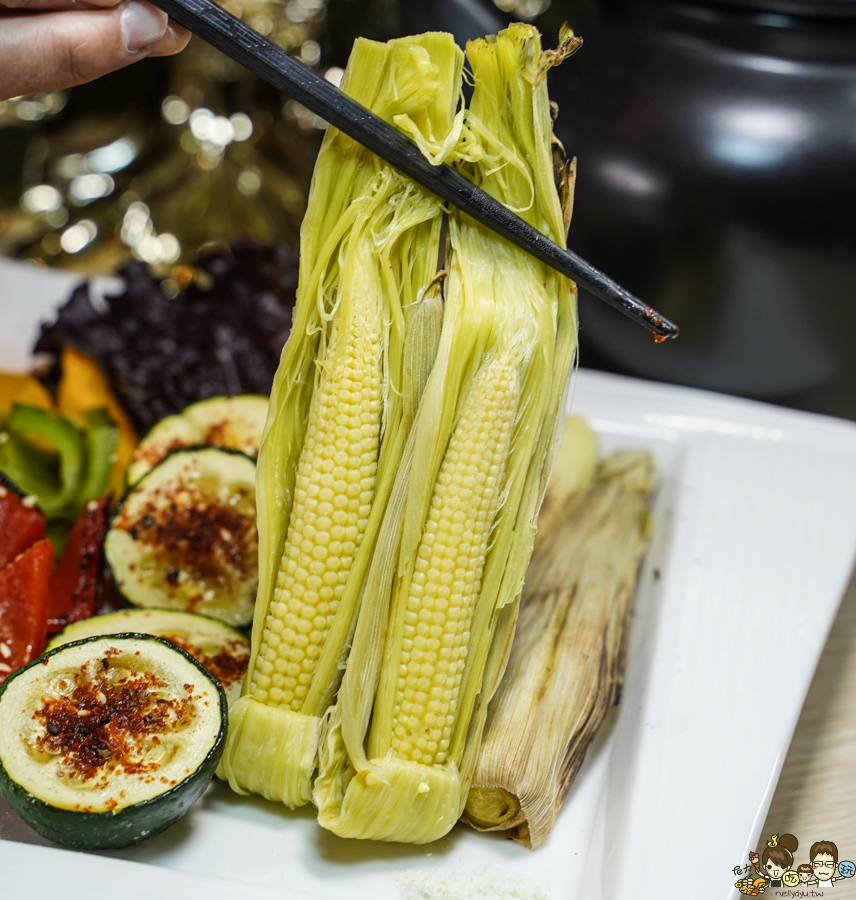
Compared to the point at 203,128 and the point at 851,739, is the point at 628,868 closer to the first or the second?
the point at 851,739

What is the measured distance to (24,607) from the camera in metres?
2.01

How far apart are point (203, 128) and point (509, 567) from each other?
3.22 m

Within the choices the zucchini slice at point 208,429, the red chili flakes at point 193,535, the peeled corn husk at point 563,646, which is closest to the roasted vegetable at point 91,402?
the zucchini slice at point 208,429

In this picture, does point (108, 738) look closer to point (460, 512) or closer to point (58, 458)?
point (460, 512)

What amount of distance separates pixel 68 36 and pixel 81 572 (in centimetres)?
126

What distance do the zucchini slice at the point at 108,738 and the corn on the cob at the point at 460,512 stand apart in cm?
26

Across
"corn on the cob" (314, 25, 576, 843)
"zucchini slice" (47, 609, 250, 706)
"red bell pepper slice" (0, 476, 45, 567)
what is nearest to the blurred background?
"corn on the cob" (314, 25, 576, 843)

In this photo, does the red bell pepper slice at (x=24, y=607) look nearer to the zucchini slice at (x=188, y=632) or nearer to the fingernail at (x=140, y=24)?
the zucchini slice at (x=188, y=632)

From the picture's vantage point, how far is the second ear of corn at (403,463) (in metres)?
1.65

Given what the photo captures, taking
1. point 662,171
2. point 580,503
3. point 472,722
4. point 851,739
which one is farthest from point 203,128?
point 851,739

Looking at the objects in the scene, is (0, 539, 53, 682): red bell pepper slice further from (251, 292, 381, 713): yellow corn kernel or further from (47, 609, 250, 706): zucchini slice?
(251, 292, 381, 713): yellow corn kernel

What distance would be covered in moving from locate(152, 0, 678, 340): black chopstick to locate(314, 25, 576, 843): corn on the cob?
0.07 meters

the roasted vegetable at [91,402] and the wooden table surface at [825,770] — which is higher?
the roasted vegetable at [91,402]

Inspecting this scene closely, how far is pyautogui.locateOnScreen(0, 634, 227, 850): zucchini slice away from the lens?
4.97ft
